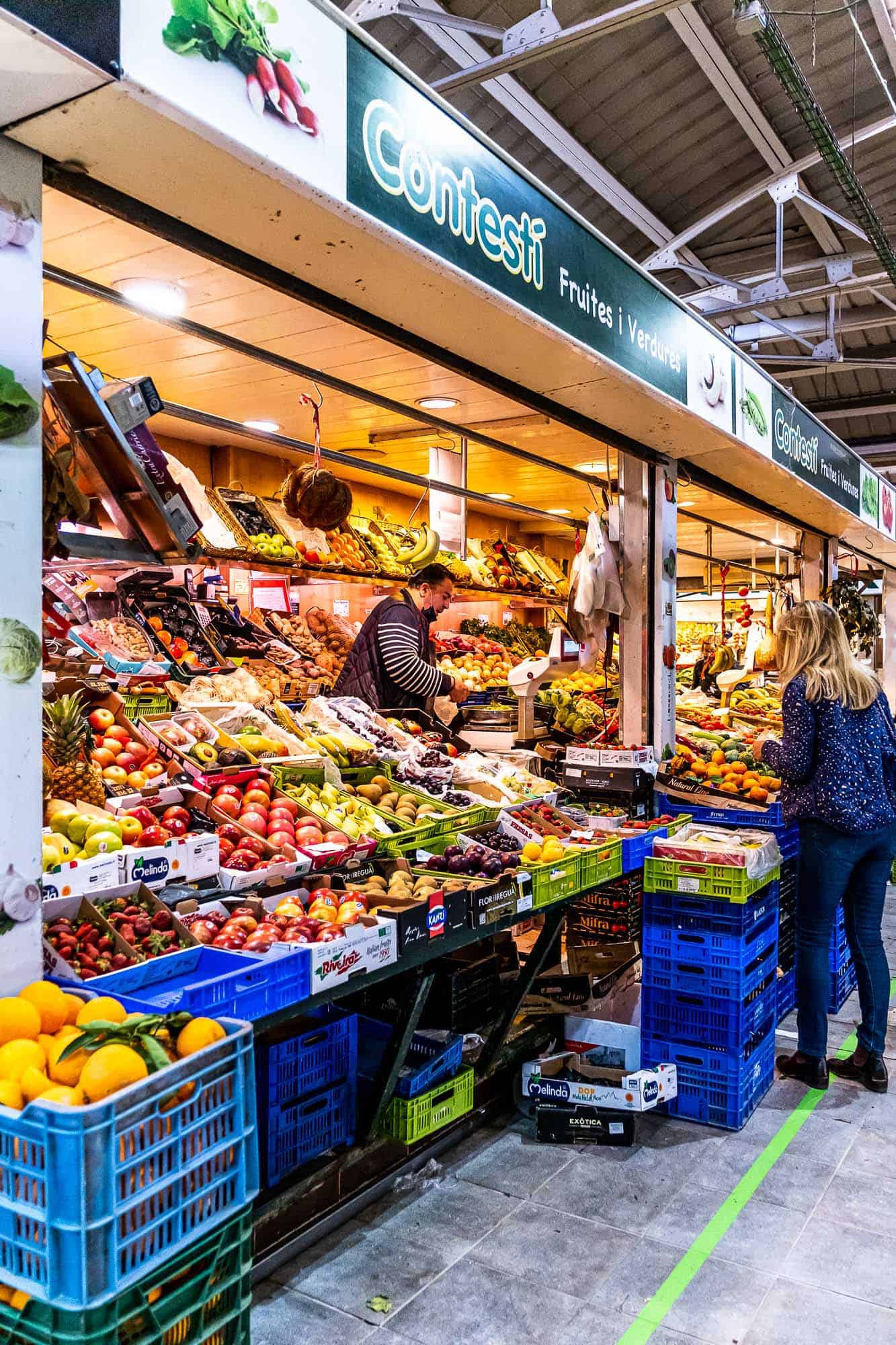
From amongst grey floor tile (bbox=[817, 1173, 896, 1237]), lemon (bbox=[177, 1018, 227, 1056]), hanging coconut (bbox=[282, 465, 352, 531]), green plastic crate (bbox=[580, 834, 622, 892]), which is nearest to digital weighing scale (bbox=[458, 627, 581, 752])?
hanging coconut (bbox=[282, 465, 352, 531])

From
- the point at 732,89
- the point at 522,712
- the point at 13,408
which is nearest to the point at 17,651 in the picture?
the point at 13,408

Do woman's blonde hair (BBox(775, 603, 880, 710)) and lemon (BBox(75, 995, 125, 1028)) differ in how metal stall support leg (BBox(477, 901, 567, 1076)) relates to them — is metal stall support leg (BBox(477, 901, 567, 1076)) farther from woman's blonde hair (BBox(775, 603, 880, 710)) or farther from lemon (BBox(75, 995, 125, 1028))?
lemon (BBox(75, 995, 125, 1028))

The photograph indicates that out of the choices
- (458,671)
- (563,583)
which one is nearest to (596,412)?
(458,671)

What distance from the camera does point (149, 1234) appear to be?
1.67 metres

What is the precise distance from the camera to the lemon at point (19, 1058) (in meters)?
1.85

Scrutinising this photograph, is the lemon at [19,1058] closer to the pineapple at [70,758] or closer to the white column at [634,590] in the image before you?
the pineapple at [70,758]

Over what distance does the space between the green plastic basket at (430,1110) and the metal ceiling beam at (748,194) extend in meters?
5.53

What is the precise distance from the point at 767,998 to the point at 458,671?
4900 mm

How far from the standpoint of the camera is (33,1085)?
177 centimetres

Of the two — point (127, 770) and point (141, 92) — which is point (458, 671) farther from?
point (141, 92)

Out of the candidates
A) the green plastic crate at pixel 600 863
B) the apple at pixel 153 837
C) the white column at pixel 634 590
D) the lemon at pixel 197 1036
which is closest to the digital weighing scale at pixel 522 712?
the white column at pixel 634 590

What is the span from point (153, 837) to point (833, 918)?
3018 mm

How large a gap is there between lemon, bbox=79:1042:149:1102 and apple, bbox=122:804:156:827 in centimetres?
158

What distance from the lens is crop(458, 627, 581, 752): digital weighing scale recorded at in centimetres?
632
